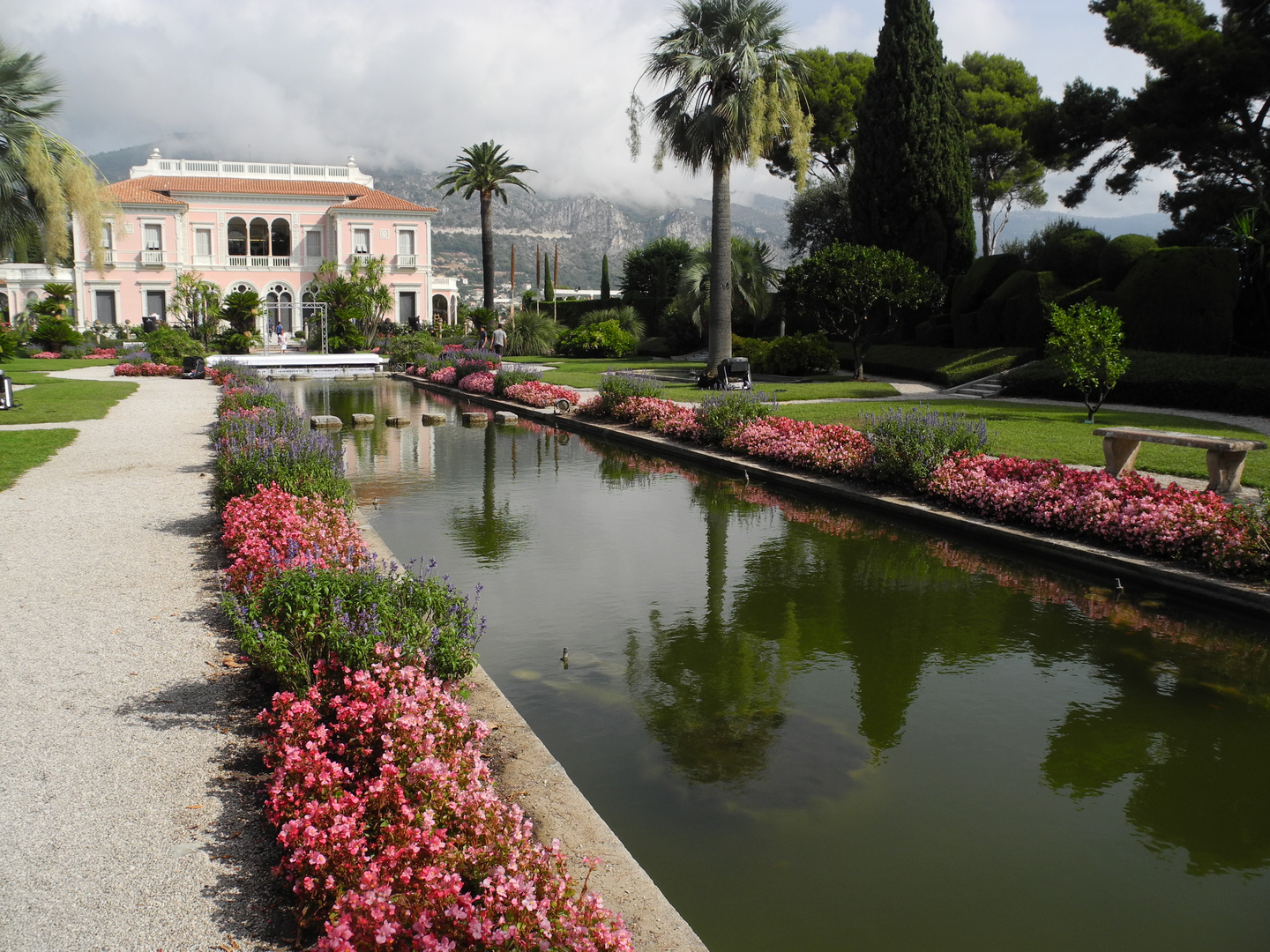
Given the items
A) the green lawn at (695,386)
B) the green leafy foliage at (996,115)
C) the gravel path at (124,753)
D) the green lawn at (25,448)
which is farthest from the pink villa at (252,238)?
the gravel path at (124,753)

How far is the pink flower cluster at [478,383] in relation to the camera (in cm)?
2172

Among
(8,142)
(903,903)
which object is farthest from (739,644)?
(8,142)

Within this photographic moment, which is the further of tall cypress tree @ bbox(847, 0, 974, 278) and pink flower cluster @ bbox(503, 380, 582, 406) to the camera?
tall cypress tree @ bbox(847, 0, 974, 278)

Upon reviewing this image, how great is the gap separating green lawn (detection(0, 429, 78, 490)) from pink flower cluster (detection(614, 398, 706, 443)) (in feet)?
26.5

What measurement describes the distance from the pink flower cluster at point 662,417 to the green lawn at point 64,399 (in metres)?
8.80

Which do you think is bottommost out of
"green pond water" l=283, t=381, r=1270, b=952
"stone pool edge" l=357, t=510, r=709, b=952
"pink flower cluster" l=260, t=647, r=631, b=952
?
"green pond water" l=283, t=381, r=1270, b=952

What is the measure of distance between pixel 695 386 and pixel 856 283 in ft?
15.3

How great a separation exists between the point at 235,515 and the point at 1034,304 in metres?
21.3

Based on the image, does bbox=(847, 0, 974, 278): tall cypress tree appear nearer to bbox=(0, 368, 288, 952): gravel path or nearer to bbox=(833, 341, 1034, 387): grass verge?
bbox=(833, 341, 1034, 387): grass verge

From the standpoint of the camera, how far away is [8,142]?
1470cm

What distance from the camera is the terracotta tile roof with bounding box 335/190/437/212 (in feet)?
180

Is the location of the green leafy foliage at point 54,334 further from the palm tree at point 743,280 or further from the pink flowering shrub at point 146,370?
the palm tree at point 743,280

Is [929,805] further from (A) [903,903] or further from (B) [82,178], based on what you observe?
(B) [82,178]

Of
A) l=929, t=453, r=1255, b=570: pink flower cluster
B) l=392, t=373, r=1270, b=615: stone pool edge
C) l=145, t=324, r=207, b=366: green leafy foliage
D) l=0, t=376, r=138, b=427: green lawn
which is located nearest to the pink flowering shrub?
l=145, t=324, r=207, b=366: green leafy foliage
